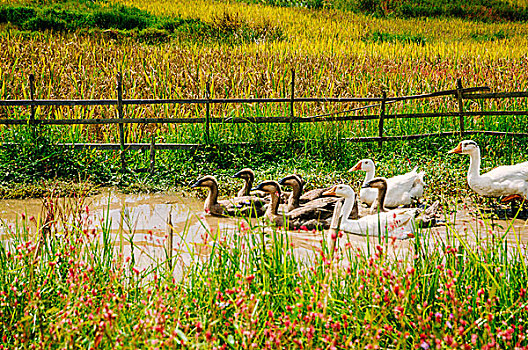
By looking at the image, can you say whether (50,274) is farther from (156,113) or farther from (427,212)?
(156,113)

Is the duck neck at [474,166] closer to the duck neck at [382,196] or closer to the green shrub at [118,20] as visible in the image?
the duck neck at [382,196]

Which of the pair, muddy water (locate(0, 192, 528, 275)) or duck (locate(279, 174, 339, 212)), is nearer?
muddy water (locate(0, 192, 528, 275))

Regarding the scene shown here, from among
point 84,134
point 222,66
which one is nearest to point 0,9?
point 222,66

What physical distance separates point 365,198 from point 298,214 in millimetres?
1460

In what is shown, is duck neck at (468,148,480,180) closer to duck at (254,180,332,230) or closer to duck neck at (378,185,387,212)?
duck neck at (378,185,387,212)

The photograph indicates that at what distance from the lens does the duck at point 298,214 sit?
707cm

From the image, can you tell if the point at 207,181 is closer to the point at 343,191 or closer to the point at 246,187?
the point at 246,187

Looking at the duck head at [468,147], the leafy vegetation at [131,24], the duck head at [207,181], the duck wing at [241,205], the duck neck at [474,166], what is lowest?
the duck wing at [241,205]

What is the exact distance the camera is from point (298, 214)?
7.09 m

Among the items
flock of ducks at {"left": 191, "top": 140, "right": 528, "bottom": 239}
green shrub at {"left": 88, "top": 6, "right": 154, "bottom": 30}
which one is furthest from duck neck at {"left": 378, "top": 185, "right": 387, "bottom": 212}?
green shrub at {"left": 88, "top": 6, "right": 154, "bottom": 30}

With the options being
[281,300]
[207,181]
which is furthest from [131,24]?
[281,300]

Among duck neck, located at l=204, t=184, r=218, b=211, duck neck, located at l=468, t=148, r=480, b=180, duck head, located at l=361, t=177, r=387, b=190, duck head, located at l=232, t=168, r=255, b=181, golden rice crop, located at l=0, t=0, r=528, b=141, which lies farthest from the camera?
golden rice crop, located at l=0, t=0, r=528, b=141

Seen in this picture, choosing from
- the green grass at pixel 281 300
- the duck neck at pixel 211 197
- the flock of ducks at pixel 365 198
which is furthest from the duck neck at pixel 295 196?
the green grass at pixel 281 300

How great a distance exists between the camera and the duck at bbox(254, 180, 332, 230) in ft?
23.2
